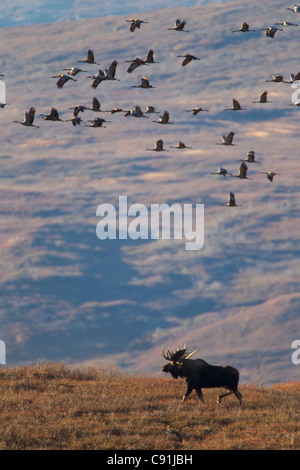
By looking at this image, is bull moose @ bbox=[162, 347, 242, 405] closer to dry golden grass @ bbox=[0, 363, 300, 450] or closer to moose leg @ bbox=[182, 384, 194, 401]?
moose leg @ bbox=[182, 384, 194, 401]

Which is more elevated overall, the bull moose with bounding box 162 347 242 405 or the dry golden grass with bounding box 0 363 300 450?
the bull moose with bounding box 162 347 242 405

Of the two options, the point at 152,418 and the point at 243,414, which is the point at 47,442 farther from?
the point at 243,414

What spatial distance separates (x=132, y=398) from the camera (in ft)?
82.7

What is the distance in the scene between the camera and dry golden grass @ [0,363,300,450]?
69.0 ft

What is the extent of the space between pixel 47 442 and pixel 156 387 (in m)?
6.88

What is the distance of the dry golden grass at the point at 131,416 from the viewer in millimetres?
21031

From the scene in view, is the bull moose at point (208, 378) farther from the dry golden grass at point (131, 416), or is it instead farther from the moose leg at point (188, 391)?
the dry golden grass at point (131, 416)

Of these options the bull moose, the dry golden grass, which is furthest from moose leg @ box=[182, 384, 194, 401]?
the dry golden grass

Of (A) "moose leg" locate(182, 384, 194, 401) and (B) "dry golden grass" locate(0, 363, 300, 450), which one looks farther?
(A) "moose leg" locate(182, 384, 194, 401)

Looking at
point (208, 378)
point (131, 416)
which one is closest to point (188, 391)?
point (208, 378)

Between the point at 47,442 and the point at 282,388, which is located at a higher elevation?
the point at 282,388
